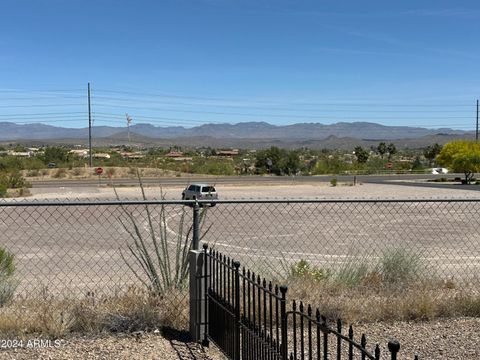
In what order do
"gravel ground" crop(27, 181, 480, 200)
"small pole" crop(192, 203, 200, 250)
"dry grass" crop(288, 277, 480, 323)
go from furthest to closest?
"gravel ground" crop(27, 181, 480, 200), "dry grass" crop(288, 277, 480, 323), "small pole" crop(192, 203, 200, 250)

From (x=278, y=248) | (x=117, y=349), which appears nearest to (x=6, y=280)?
(x=117, y=349)

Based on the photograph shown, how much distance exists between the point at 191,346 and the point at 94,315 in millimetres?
1194

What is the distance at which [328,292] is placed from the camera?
Answer: 7801mm

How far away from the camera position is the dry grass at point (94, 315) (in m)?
6.36

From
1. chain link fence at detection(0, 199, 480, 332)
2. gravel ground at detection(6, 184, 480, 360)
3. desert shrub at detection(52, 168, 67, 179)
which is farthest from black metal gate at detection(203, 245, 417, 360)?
A: desert shrub at detection(52, 168, 67, 179)

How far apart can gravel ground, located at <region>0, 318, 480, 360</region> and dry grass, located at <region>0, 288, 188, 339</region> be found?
17 cm

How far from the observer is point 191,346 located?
624 cm

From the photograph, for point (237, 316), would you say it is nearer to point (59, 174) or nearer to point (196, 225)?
point (196, 225)

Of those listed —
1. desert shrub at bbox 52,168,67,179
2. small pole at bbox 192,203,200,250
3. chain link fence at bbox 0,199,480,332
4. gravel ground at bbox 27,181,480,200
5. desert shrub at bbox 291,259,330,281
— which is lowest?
desert shrub at bbox 52,168,67,179

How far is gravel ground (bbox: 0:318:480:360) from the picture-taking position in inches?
232

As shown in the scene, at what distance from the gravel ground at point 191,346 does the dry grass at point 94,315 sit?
17 cm

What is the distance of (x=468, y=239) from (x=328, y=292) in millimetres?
11705

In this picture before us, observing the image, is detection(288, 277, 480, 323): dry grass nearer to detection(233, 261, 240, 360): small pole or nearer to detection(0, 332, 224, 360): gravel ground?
detection(0, 332, 224, 360): gravel ground

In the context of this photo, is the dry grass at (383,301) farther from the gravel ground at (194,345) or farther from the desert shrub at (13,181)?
the desert shrub at (13,181)
